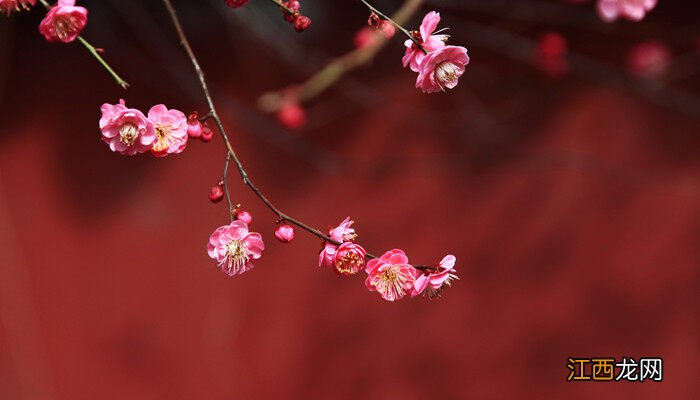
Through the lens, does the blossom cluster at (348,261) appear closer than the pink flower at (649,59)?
Yes

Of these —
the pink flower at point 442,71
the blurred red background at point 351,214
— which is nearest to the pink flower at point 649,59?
the blurred red background at point 351,214

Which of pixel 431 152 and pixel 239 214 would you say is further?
pixel 431 152

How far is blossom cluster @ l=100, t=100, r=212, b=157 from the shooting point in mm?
740

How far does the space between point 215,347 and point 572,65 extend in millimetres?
1184

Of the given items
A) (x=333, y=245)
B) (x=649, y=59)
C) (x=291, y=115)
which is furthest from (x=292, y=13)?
(x=649, y=59)

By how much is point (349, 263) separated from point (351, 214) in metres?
1.02

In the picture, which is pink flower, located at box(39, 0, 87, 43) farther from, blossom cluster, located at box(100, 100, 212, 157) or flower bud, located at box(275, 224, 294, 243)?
flower bud, located at box(275, 224, 294, 243)

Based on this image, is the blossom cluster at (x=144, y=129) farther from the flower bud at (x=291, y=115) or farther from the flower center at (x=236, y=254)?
the flower bud at (x=291, y=115)

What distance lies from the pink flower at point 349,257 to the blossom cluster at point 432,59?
194 millimetres

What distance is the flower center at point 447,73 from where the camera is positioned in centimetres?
73

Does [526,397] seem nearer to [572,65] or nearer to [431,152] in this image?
[431,152]

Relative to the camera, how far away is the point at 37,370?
1.79 meters

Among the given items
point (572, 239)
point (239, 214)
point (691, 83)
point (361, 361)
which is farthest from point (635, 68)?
point (239, 214)

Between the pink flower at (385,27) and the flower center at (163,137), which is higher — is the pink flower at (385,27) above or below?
above
